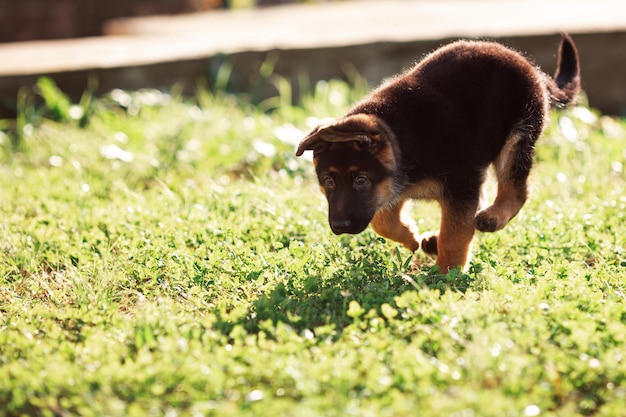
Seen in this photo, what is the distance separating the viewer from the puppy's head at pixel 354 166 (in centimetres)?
429

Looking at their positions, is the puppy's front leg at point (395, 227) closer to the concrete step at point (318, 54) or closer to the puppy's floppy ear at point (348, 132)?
the puppy's floppy ear at point (348, 132)

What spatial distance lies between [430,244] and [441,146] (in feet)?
2.08

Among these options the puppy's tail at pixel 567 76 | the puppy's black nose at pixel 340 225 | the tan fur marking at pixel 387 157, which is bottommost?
the puppy's black nose at pixel 340 225

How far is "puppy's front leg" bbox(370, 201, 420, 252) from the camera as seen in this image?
4.74 m

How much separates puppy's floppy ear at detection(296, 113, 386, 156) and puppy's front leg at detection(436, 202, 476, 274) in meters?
0.57

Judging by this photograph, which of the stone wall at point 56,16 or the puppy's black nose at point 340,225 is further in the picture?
the stone wall at point 56,16

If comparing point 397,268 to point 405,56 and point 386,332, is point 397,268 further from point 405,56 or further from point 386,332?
point 405,56

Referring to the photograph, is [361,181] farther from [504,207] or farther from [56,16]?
[56,16]

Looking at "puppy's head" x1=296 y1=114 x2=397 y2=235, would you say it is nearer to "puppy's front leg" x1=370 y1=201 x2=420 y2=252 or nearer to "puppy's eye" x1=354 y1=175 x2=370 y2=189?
"puppy's eye" x1=354 y1=175 x2=370 y2=189

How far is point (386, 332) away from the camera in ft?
12.0

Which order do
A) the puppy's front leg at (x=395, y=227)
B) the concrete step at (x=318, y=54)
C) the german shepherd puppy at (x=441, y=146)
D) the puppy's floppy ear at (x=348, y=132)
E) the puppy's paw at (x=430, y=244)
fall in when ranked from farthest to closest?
the concrete step at (x=318, y=54), the puppy's paw at (x=430, y=244), the puppy's front leg at (x=395, y=227), the german shepherd puppy at (x=441, y=146), the puppy's floppy ear at (x=348, y=132)

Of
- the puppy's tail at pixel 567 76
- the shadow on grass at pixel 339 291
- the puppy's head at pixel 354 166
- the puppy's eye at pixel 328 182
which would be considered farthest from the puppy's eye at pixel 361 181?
the puppy's tail at pixel 567 76

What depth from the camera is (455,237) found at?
453 centimetres

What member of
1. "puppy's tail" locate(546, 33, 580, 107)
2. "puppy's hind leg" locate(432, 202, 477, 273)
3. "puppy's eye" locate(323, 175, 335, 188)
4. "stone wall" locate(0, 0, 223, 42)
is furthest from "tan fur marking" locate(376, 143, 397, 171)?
"stone wall" locate(0, 0, 223, 42)
